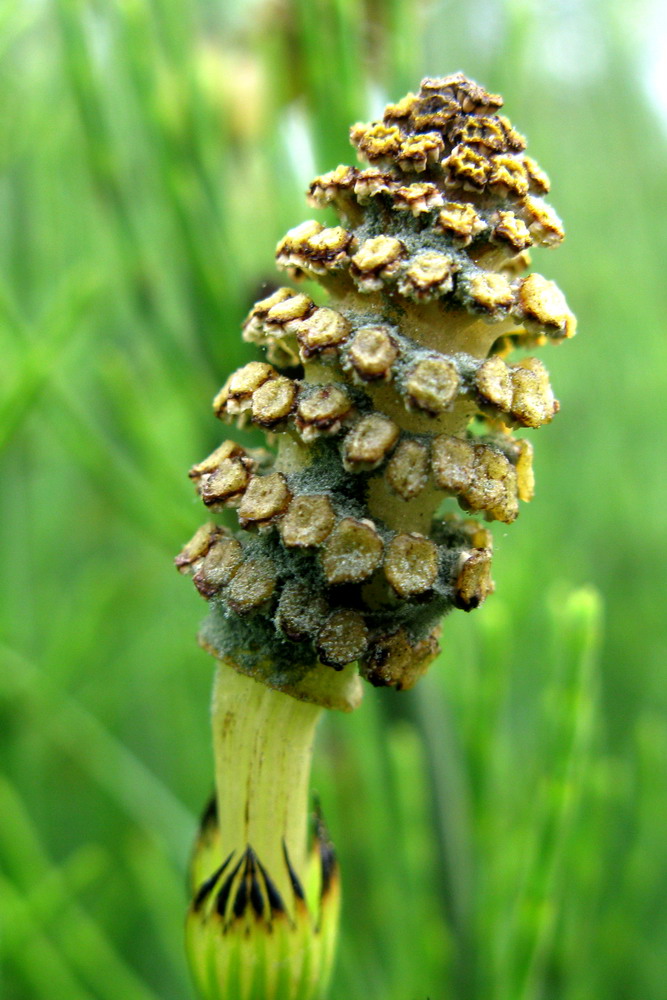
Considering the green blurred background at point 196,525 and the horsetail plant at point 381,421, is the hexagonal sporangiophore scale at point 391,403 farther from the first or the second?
the green blurred background at point 196,525

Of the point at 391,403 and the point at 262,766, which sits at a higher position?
the point at 391,403

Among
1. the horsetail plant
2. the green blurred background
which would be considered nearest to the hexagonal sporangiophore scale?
the horsetail plant

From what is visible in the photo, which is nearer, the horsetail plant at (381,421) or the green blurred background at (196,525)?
the horsetail plant at (381,421)

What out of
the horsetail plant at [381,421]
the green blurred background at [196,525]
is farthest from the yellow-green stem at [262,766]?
the green blurred background at [196,525]

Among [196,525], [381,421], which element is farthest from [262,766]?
[196,525]

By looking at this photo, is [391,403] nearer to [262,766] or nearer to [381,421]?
[381,421]

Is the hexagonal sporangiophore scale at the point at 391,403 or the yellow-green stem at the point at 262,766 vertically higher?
the hexagonal sporangiophore scale at the point at 391,403
